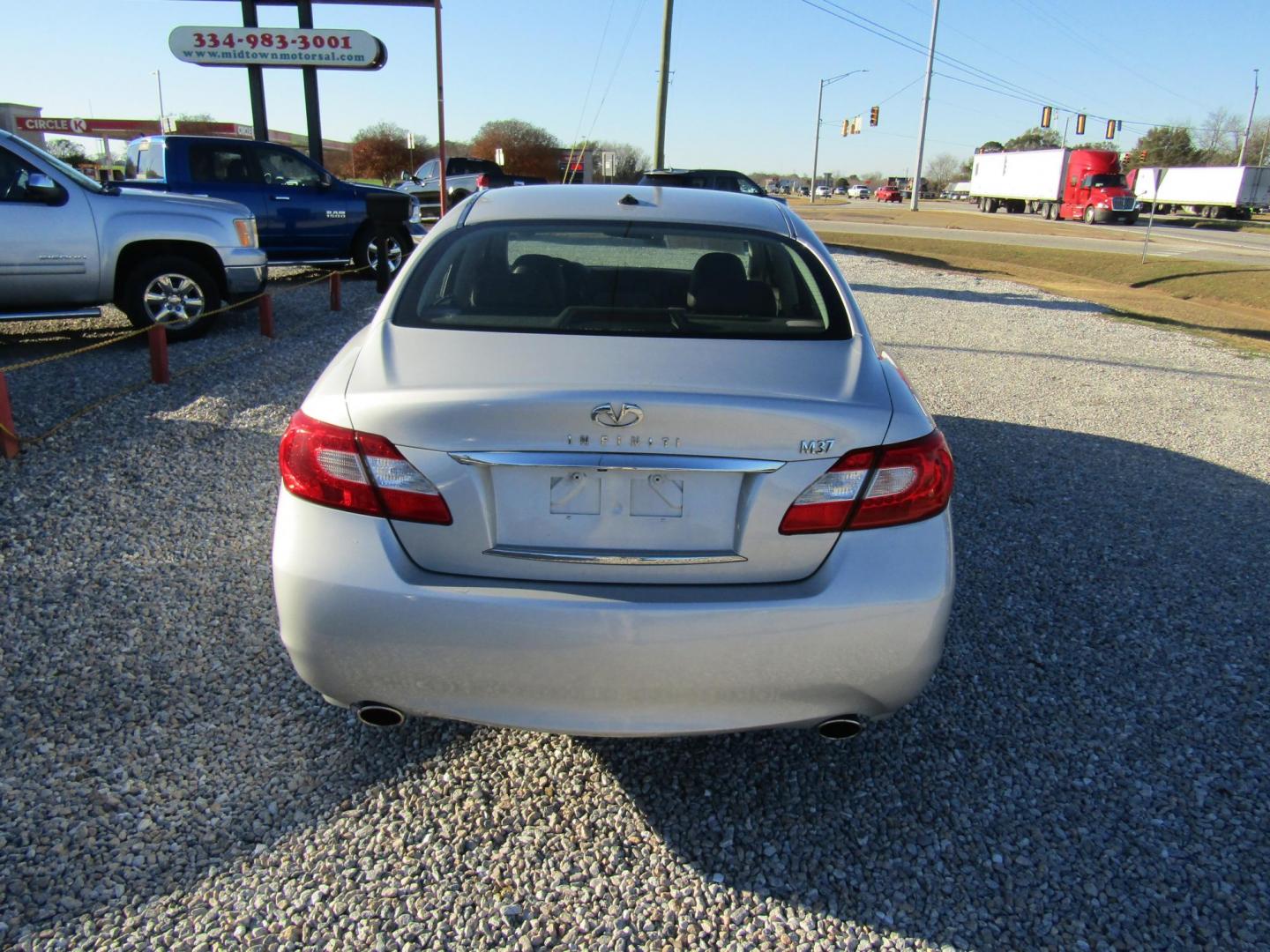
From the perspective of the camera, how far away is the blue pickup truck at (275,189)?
1209 cm

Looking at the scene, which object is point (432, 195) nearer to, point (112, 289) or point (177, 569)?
point (112, 289)

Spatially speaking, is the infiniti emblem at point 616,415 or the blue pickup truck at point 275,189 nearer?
the infiniti emblem at point 616,415

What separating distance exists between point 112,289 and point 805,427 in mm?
8022

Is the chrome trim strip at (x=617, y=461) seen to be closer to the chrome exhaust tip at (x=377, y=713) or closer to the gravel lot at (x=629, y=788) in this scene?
the chrome exhaust tip at (x=377, y=713)

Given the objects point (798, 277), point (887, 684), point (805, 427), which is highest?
point (798, 277)

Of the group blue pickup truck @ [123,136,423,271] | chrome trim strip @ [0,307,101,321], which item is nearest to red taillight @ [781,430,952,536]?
chrome trim strip @ [0,307,101,321]

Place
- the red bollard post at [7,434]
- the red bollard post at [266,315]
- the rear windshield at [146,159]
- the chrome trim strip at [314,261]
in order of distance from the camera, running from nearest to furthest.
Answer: the red bollard post at [7,434] → the red bollard post at [266,315] → the rear windshield at [146,159] → the chrome trim strip at [314,261]

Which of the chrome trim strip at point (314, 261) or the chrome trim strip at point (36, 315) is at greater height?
the chrome trim strip at point (314, 261)

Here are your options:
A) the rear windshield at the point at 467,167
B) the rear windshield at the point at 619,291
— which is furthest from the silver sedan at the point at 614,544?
the rear windshield at the point at 467,167

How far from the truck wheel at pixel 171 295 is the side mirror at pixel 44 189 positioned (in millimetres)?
866

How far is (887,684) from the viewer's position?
2.24 meters

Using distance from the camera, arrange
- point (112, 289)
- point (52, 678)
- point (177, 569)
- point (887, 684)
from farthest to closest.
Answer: point (112, 289), point (177, 569), point (52, 678), point (887, 684)

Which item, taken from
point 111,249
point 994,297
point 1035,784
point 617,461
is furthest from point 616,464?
point 994,297

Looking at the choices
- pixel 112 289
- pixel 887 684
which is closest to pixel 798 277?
pixel 887 684
